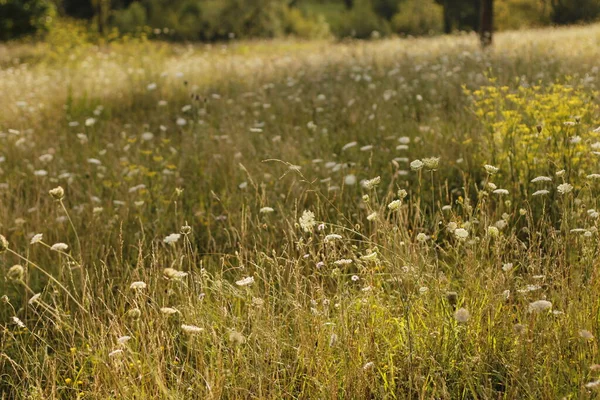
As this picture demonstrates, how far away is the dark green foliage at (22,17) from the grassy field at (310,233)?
12.8 m

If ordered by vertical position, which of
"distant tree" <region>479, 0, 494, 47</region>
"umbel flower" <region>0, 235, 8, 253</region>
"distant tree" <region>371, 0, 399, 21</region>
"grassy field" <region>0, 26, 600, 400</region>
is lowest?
"grassy field" <region>0, 26, 600, 400</region>

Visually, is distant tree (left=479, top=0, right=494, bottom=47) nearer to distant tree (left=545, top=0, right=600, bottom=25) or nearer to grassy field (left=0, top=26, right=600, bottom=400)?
grassy field (left=0, top=26, right=600, bottom=400)

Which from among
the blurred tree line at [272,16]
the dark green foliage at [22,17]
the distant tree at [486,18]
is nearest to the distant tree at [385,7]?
the blurred tree line at [272,16]

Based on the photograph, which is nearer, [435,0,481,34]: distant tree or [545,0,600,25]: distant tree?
[545,0,600,25]: distant tree

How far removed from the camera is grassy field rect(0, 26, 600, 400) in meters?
2.19

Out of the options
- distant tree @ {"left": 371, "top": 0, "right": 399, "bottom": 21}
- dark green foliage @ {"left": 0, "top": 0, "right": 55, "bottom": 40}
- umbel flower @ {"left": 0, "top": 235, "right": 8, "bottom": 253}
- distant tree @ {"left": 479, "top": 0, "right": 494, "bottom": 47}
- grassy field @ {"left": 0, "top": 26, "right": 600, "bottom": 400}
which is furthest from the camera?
distant tree @ {"left": 371, "top": 0, "right": 399, "bottom": 21}

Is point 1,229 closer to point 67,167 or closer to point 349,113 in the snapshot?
point 67,167

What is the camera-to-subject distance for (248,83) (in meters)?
8.13

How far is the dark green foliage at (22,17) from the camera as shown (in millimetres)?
20703

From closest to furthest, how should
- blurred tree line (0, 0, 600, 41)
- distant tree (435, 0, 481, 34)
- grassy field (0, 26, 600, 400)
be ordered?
grassy field (0, 26, 600, 400) → blurred tree line (0, 0, 600, 41) → distant tree (435, 0, 481, 34)

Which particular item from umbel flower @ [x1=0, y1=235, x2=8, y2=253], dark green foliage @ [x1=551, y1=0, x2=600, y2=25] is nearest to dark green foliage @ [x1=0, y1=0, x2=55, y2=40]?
dark green foliage @ [x1=551, y1=0, x2=600, y2=25]

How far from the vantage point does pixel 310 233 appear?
3.36m

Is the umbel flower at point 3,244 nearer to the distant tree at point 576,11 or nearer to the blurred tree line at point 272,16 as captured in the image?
the blurred tree line at point 272,16

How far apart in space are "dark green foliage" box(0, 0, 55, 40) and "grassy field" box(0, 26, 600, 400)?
12790 millimetres
